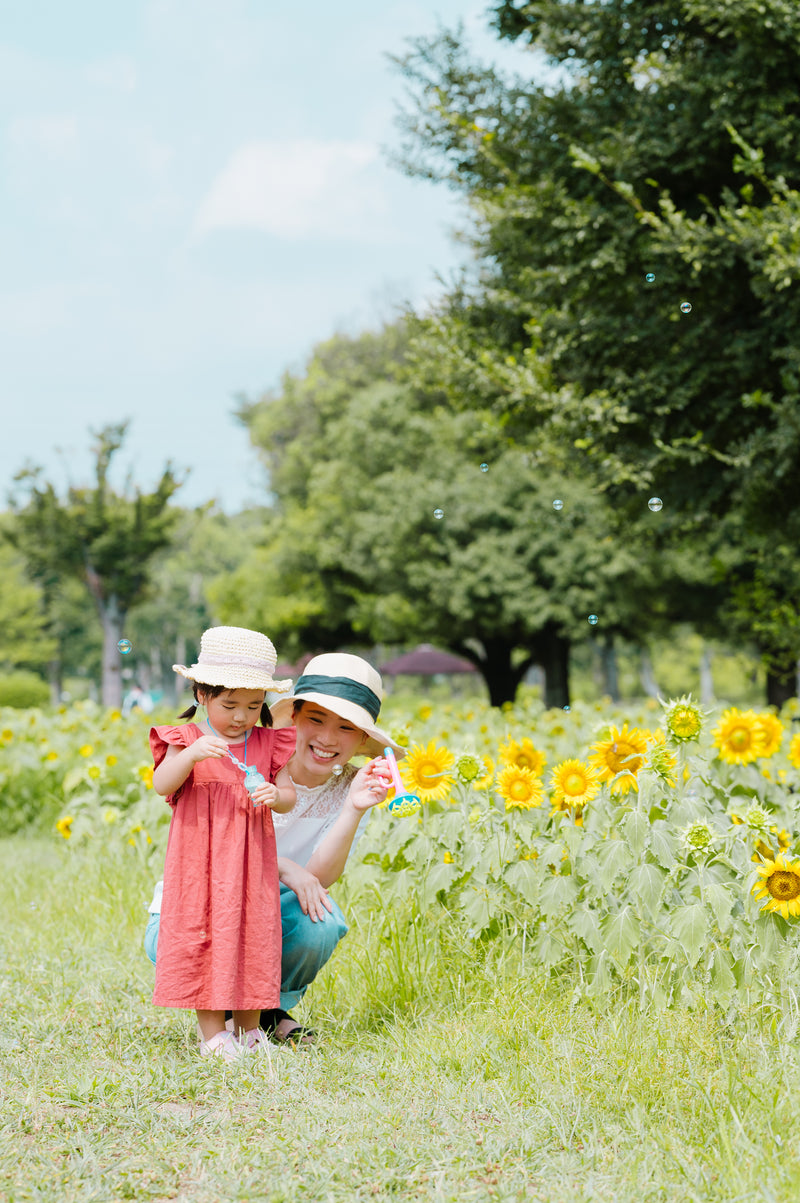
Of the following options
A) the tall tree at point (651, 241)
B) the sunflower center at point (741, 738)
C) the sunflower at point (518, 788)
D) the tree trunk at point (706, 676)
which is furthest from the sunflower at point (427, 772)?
the tree trunk at point (706, 676)

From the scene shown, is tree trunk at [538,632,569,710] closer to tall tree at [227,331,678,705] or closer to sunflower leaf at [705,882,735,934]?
tall tree at [227,331,678,705]

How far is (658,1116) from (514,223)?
661cm

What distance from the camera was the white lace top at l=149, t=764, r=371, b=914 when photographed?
3.31m

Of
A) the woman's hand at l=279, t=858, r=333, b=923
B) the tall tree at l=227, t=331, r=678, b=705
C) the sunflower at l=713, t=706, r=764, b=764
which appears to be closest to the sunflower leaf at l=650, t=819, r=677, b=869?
the sunflower at l=713, t=706, r=764, b=764

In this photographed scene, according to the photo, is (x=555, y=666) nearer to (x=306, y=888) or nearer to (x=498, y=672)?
(x=498, y=672)

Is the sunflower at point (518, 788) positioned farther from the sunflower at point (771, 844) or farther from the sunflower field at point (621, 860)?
the sunflower at point (771, 844)

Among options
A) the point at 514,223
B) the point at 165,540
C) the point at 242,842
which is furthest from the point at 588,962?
the point at 165,540

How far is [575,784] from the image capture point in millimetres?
3439

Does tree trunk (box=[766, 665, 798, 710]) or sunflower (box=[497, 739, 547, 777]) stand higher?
sunflower (box=[497, 739, 547, 777])

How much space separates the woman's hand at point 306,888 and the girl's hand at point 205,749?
20.6 inches

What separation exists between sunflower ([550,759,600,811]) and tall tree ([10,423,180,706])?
924 inches

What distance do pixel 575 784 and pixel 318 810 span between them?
2.60 feet

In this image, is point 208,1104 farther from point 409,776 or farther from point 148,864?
point 148,864

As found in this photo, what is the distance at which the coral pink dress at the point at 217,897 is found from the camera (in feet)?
9.52
